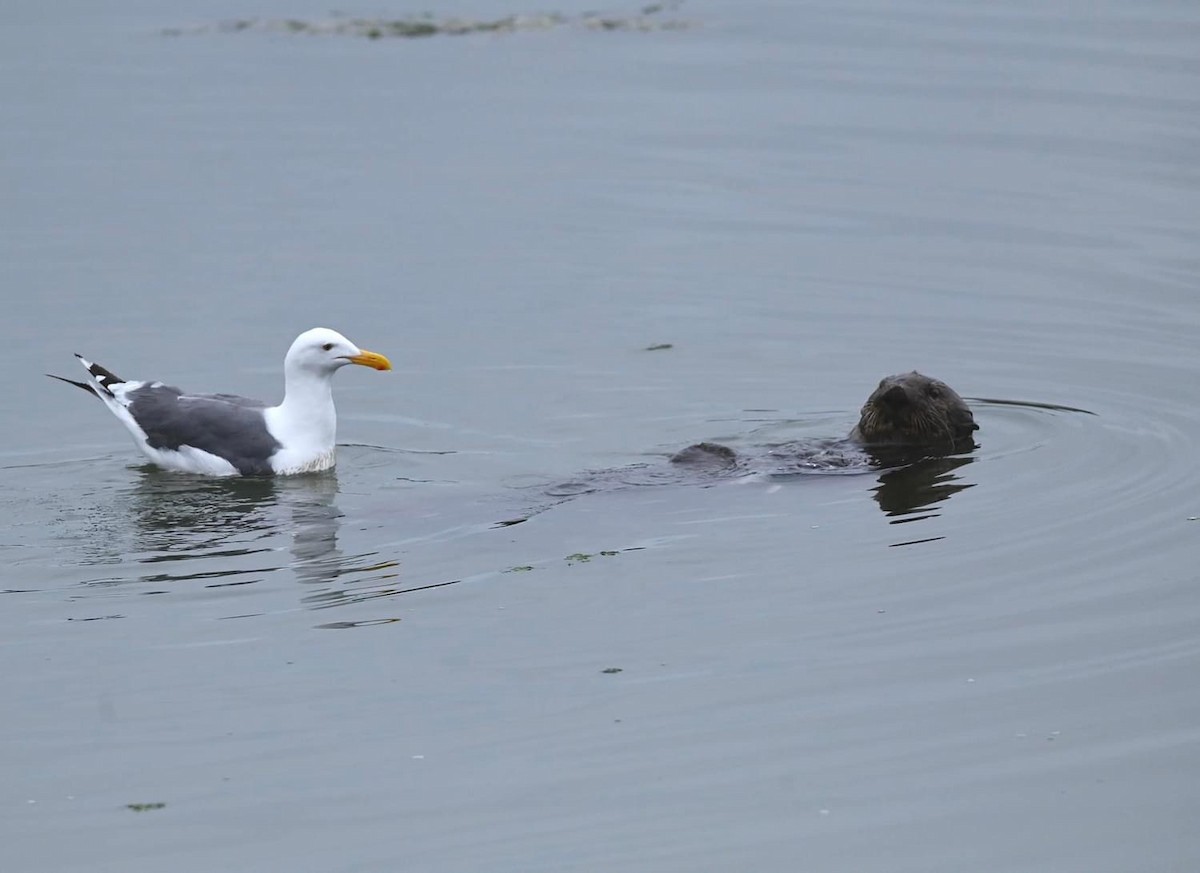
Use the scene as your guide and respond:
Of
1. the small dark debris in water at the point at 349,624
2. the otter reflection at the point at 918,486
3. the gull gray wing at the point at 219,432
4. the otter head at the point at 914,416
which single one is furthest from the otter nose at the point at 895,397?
the small dark debris in water at the point at 349,624

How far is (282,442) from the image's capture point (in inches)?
450

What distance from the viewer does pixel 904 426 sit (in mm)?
11617

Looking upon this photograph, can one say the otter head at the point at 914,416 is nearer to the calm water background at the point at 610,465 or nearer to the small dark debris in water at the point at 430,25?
the calm water background at the point at 610,465

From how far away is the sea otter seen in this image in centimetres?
1148

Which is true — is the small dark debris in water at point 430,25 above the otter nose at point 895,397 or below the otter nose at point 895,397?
above

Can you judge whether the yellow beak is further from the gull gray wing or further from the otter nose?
the otter nose

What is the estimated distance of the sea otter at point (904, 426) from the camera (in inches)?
452

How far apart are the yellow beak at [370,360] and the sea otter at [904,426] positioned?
2009mm

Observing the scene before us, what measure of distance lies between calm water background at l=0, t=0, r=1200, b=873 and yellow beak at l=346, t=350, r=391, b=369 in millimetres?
727

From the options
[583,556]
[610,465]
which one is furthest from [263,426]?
[583,556]

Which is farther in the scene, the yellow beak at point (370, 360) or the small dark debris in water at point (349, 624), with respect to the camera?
the yellow beak at point (370, 360)

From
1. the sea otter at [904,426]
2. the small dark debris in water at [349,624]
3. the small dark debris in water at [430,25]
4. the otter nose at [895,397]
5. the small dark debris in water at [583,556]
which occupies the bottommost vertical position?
the small dark debris in water at [349,624]

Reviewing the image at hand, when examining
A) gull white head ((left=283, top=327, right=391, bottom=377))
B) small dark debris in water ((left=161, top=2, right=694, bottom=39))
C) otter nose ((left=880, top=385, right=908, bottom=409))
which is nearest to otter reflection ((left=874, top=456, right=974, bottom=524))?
otter nose ((left=880, top=385, right=908, bottom=409))

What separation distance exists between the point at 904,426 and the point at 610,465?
6.35 feet
